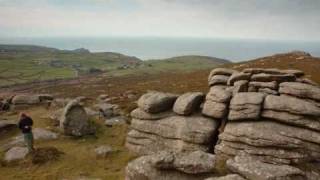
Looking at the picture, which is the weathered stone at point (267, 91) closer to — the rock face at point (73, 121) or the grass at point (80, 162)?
the grass at point (80, 162)

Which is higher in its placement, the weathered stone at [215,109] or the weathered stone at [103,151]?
the weathered stone at [215,109]

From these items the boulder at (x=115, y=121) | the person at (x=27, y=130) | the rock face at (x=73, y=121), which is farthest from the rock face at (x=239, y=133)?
the person at (x=27, y=130)

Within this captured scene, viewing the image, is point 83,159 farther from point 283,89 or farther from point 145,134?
point 283,89

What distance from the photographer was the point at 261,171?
2200 cm

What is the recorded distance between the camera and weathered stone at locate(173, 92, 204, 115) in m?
32.5

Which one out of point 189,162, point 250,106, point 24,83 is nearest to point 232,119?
point 250,106

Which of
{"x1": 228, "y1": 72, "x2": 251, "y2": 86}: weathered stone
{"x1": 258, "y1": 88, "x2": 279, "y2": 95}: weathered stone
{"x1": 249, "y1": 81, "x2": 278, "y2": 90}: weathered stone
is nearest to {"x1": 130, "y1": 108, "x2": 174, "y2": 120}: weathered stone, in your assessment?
{"x1": 228, "y1": 72, "x2": 251, "y2": 86}: weathered stone

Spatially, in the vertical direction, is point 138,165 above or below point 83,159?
above

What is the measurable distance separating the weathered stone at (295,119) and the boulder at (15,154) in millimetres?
21097

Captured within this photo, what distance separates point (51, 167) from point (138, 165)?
1026cm

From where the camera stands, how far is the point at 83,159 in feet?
109

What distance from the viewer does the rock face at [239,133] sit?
23.7 metres

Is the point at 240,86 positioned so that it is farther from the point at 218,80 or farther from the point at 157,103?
the point at 157,103

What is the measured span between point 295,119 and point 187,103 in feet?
29.6
